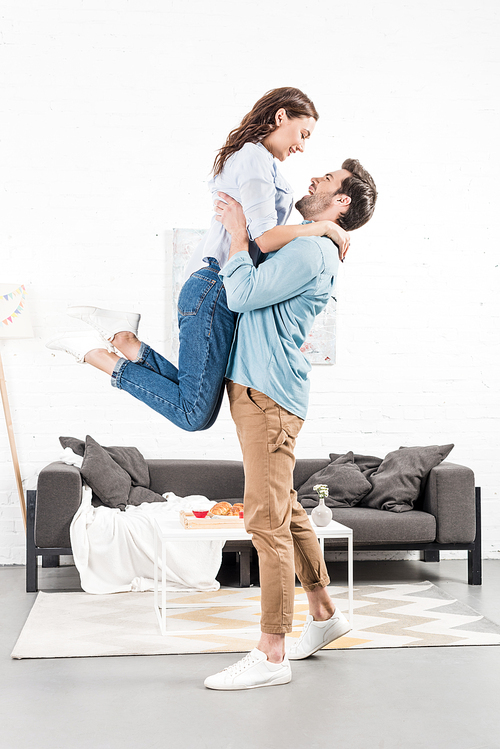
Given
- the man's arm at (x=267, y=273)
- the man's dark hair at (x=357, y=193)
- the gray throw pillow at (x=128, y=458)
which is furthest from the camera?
the gray throw pillow at (x=128, y=458)

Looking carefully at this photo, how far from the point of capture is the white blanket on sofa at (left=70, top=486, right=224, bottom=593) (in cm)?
384

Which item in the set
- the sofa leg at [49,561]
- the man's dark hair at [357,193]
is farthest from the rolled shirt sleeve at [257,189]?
the sofa leg at [49,561]

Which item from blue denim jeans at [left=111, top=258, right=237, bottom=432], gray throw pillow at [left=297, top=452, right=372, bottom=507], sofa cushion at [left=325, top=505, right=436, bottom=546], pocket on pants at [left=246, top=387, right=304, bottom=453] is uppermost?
blue denim jeans at [left=111, top=258, right=237, bottom=432]

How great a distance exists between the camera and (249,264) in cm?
227

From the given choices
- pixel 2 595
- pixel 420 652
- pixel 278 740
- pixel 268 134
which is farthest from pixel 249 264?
pixel 2 595

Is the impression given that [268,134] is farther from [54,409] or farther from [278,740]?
[54,409]

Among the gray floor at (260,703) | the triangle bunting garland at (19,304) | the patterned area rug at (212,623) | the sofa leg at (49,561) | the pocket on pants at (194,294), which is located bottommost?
the sofa leg at (49,561)

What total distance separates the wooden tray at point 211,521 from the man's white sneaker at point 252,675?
84 cm

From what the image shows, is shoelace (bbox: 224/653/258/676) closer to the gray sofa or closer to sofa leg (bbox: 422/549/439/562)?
the gray sofa

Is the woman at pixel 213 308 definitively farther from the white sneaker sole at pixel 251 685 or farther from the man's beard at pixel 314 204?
the white sneaker sole at pixel 251 685

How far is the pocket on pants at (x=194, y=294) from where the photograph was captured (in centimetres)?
236

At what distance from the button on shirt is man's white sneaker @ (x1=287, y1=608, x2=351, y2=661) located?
83 cm

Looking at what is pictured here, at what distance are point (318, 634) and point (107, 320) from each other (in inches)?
55.0

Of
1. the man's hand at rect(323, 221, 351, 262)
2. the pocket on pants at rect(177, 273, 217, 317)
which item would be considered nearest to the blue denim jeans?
the pocket on pants at rect(177, 273, 217, 317)
